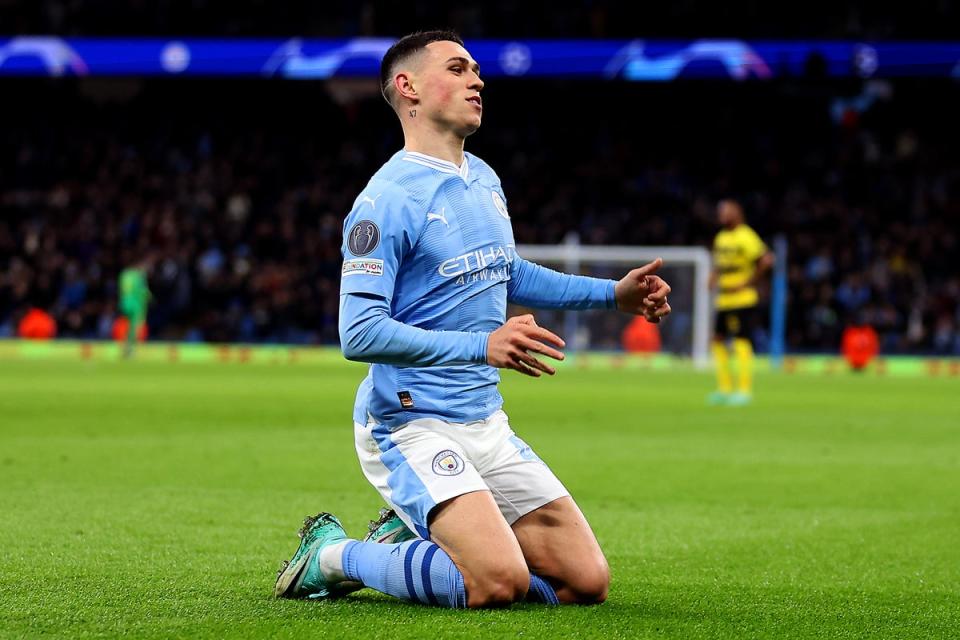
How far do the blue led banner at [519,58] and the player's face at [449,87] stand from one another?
23.4 m

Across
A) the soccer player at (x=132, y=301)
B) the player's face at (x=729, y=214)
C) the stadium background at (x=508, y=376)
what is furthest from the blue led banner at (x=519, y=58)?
the player's face at (x=729, y=214)

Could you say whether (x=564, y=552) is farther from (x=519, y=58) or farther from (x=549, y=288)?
(x=519, y=58)

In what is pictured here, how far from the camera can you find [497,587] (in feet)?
17.4

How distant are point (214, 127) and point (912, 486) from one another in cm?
3004

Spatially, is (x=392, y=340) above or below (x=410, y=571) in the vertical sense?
above

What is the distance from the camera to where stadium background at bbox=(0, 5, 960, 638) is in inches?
241

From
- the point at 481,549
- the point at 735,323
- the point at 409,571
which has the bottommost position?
the point at 409,571

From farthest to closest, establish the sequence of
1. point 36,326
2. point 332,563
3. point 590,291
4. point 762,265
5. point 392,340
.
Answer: point 36,326
point 762,265
point 590,291
point 332,563
point 392,340

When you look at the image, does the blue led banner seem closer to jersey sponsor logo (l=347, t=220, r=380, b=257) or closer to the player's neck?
the player's neck

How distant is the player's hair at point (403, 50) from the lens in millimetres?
5723

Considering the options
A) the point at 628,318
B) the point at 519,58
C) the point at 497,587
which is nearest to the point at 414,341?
the point at 497,587

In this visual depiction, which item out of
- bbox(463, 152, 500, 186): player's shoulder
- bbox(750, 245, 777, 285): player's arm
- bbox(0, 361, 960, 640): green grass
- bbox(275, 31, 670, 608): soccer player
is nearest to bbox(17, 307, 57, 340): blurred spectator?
bbox(0, 361, 960, 640): green grass

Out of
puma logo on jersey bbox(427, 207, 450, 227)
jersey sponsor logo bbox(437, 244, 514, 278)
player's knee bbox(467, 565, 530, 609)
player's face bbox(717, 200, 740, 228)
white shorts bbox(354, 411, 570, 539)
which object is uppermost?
player's face bbox(717, 200, 740, 228)

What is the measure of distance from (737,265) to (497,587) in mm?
13528
